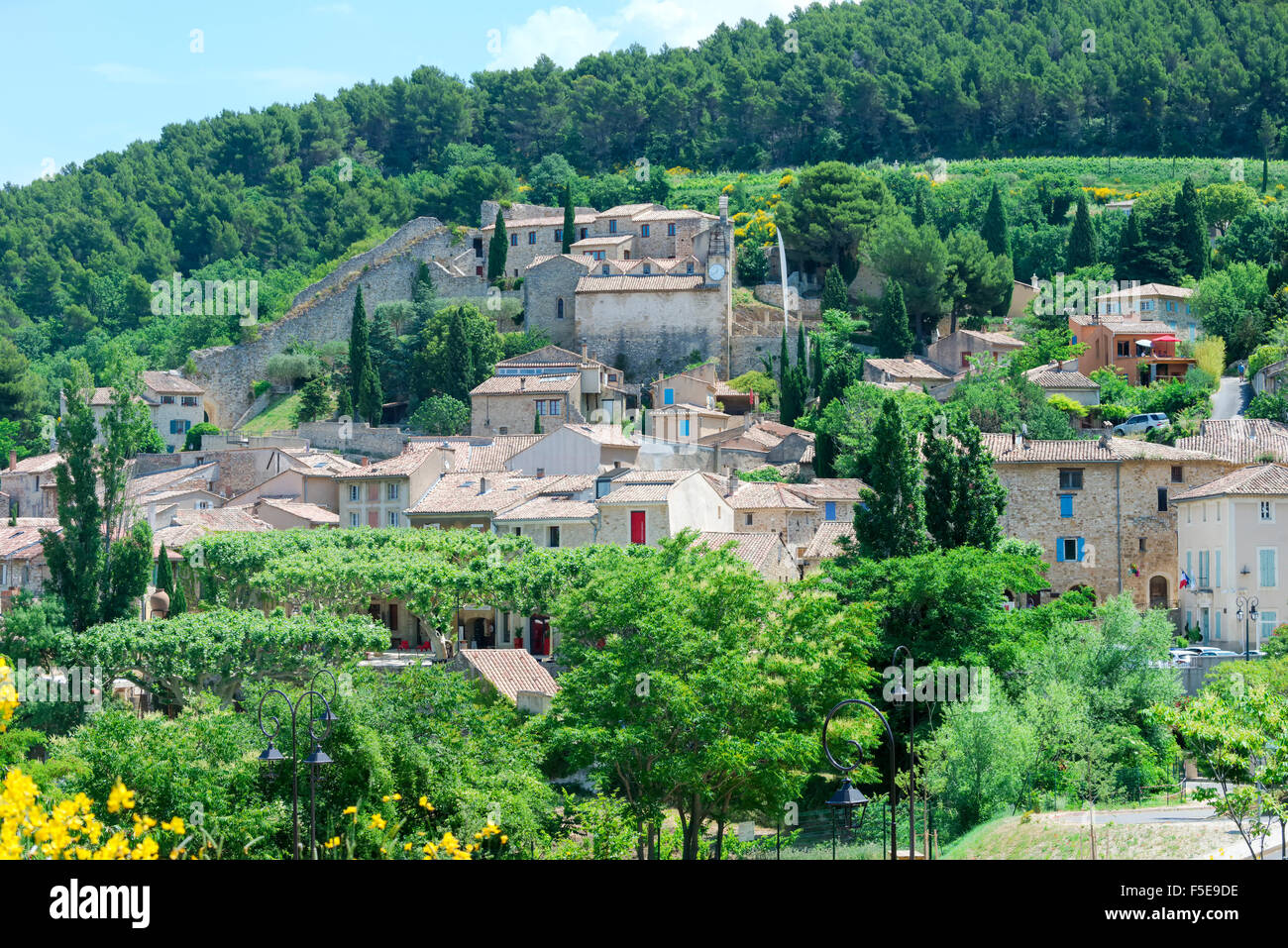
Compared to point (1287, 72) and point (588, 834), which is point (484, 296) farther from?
point (1287, 72)

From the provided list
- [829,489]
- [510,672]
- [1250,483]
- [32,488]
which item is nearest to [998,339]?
[829,489]

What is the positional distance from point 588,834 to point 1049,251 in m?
61.4

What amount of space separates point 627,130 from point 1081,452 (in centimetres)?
8081

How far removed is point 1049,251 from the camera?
8344 cm

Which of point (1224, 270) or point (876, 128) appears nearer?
point (1224, 270)

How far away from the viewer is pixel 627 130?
404ft

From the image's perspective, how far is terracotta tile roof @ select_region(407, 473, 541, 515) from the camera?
53.2m

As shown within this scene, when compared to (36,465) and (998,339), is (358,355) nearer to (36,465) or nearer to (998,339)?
(36,465)

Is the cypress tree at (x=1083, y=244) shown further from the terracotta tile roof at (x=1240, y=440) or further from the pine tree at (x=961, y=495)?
the pine tree at (x=961, y=495)

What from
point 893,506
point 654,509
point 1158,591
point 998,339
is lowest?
point 1158,591

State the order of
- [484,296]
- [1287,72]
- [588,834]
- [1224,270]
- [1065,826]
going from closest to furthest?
[1065,826]
[588,834]
[1224,270]
[484,296]
[1287,72]

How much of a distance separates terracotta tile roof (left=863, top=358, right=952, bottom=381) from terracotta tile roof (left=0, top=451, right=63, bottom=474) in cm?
3507

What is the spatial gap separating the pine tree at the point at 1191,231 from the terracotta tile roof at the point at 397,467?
40168mm

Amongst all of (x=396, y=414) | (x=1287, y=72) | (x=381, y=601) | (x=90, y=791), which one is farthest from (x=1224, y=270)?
(x=90, y=791)
